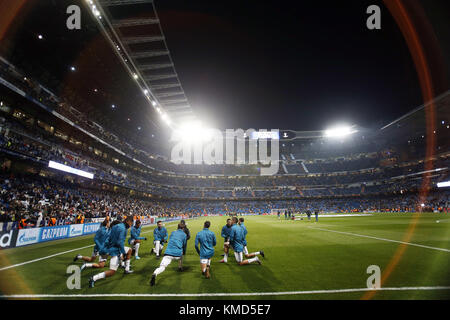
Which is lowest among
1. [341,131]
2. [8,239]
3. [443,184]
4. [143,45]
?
[8,239]

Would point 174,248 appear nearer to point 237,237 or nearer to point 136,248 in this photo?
point 237,237

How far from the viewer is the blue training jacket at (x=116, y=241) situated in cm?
642

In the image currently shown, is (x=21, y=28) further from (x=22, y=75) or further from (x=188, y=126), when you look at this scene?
(x=188, y=126)

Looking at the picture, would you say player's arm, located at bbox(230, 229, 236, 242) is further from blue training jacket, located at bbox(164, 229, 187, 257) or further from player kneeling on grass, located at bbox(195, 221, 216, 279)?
blue training jacket, located at bbox(164, 229, 187, 257)

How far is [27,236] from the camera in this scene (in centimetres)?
1368

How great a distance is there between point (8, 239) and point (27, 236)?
1.27 meters

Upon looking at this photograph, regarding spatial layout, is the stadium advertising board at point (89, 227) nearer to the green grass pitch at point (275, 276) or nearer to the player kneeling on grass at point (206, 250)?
the green grass pitch at point (275, 276)

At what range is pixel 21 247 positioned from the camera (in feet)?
42.1

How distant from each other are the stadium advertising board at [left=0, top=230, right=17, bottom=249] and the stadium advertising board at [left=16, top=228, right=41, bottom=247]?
9.0 inches

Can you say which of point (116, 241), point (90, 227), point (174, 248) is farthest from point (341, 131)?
point (116, 241)

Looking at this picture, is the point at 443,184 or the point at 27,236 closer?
the point at 27,236

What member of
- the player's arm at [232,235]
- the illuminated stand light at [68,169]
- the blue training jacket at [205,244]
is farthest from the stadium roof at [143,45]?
the player's arm at [232,235]

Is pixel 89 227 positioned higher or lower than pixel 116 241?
lower

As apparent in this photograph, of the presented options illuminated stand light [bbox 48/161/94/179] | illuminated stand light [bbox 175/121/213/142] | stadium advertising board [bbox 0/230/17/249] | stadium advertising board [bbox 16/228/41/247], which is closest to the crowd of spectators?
stadium advertising board [bbox 16/228/41/247]
